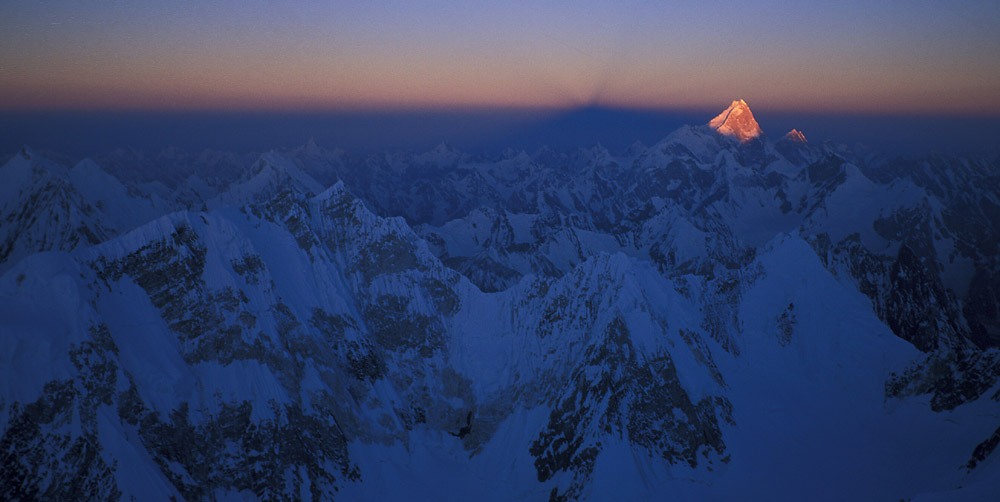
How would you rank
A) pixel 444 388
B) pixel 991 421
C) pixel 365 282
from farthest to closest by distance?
pixel 365 282 → pixel 444 388 → pixel 991 421

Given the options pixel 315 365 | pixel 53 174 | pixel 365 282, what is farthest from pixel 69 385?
pixel 53 174

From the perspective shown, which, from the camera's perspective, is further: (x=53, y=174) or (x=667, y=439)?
(x=53, y=174)

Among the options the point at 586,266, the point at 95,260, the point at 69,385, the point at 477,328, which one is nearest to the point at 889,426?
the point at 586,266

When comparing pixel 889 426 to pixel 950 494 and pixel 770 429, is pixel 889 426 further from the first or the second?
pixel 950 494

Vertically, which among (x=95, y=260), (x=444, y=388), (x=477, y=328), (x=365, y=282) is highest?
(x=95, y=260)

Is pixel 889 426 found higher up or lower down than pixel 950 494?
lower down

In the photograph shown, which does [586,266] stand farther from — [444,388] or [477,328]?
[444,388]

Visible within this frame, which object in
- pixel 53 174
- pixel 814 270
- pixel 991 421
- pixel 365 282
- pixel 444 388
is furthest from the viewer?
pixel 53 174

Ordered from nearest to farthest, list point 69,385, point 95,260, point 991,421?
point 69,385 → point 991,421 → point 95,260

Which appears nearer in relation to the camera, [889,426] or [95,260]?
[95,260]
